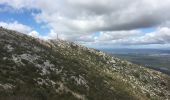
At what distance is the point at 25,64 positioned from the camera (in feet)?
123

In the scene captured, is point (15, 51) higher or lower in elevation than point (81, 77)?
higher

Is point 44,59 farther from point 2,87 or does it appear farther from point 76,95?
point 2,87

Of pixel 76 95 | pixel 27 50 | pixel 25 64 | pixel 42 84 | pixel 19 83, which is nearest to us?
pixel 19 83

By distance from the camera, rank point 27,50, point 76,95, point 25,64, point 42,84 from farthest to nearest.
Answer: point 27,50
point 25,64
point 76,95
point 42,84

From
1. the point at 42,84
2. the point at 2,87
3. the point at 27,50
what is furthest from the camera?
the point at 27,50

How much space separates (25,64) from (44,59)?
6.31 m

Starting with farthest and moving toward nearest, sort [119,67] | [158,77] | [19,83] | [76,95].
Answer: [158,77]
[119,67]
[76,95]
[19,83]

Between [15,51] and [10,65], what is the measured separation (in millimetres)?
7194

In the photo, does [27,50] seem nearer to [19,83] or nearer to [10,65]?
[10,65]

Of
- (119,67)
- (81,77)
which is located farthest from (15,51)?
(119,67)

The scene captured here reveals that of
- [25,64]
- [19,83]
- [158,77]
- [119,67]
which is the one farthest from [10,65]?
[158,77]

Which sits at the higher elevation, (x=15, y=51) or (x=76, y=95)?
(x=15, y=51)

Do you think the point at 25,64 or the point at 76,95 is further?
the point at 25,64

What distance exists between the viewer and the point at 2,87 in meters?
26.3
